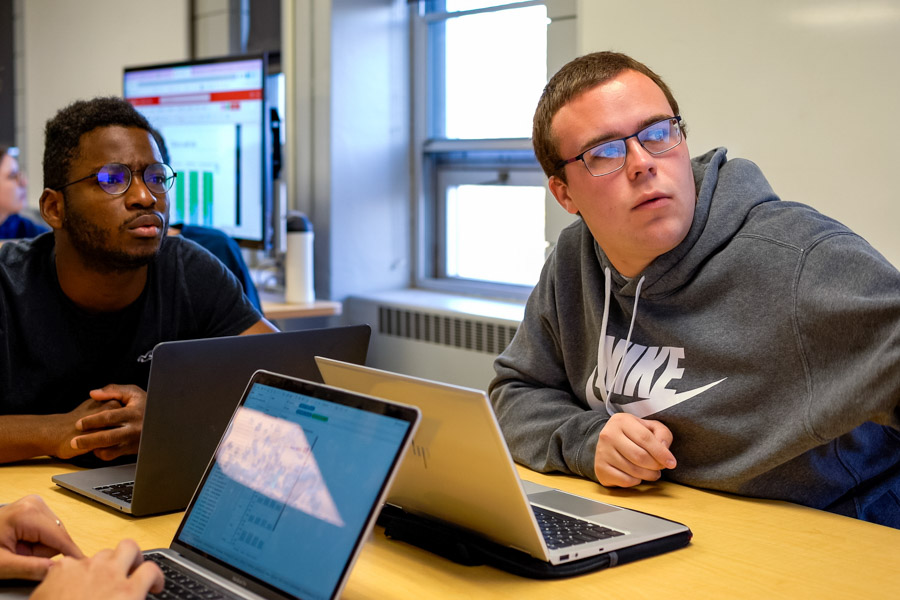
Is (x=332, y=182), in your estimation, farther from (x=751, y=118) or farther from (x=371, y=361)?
(x=751, y=118)

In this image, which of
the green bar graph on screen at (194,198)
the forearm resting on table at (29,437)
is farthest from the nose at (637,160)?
the green bar graph on screen at (194,198)

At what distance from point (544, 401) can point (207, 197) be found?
2.36m

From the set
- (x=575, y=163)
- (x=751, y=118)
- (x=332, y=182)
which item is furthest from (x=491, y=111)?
(x=575, y=163)

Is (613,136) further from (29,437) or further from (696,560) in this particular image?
(29,437)

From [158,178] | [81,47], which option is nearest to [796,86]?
[158,178]

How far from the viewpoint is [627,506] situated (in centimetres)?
131

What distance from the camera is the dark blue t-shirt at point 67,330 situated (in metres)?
1.71

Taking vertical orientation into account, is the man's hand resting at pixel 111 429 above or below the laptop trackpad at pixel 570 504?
above

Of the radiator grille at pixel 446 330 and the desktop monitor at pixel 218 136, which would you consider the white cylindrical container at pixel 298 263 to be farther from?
the radiator grille at pixel 446 330

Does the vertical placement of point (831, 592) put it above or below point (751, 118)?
below

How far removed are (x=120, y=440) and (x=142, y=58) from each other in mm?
3519

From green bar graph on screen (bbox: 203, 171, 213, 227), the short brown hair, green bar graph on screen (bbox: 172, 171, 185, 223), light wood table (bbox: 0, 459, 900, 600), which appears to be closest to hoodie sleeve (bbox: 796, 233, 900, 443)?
light wood table (bbox: 0, 459, 900, 600)

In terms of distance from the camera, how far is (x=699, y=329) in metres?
1.44

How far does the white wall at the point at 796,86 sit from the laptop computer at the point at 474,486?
3.74ft
